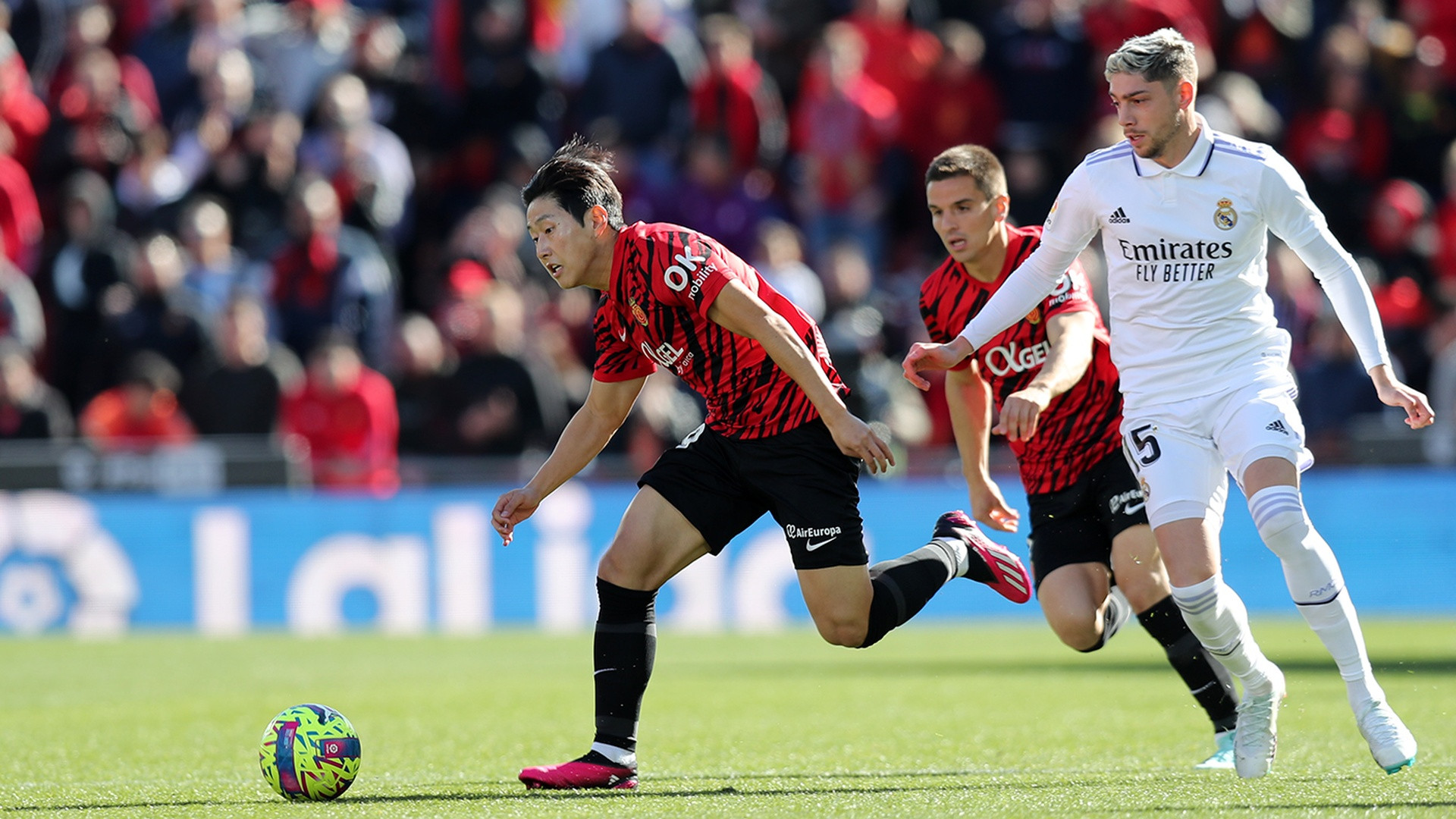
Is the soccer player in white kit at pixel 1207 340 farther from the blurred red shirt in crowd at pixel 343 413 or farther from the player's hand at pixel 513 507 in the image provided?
the blurred red shirt in crowd at pixel 343 413

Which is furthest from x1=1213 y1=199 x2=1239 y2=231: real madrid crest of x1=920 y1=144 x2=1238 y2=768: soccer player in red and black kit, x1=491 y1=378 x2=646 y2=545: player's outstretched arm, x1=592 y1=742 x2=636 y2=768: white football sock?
x1=592 y1=742 x2=636 y2=768: white football sock

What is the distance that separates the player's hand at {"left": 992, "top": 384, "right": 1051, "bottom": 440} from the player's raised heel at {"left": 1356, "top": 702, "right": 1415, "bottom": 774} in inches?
56.2

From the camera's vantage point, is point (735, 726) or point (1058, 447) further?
point (735, 726)

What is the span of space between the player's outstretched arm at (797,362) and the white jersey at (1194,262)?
63 centimetres

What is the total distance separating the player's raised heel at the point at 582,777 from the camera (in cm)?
649

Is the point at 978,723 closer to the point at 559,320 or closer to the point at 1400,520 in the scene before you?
the point at 1400,520

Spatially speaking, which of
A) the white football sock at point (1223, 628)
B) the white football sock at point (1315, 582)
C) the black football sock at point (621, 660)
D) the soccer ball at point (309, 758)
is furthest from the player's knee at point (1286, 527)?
the soccer ball at point (309, 758)

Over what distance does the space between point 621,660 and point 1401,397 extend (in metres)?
2.85

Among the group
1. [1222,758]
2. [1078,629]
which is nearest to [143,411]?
[1078,629]

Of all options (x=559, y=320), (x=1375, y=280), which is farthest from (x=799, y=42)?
(x=1375, y=280)

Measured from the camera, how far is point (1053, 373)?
664cm

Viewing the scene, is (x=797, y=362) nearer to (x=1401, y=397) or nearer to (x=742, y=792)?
(x=742, y=792)

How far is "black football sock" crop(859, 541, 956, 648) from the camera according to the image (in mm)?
6914

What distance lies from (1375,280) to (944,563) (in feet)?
31.4
